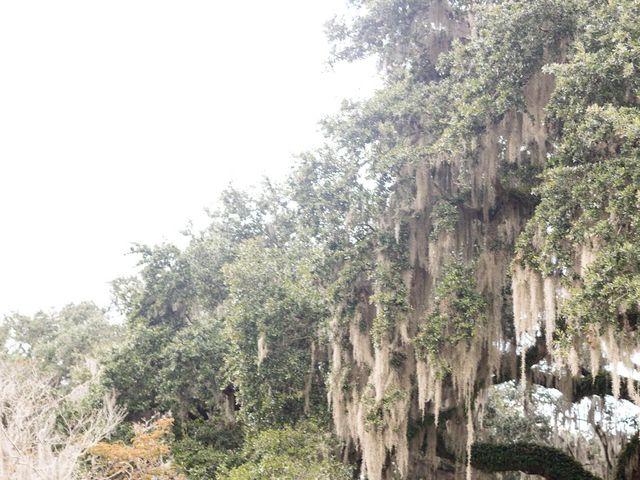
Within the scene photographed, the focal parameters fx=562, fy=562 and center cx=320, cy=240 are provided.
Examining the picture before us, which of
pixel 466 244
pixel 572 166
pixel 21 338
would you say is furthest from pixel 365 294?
pixel 21 338

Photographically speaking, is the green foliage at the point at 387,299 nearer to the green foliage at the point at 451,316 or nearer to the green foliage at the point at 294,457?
the green foliage at the point at 451,316

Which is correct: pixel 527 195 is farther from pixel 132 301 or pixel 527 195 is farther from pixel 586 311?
pixel 132 301

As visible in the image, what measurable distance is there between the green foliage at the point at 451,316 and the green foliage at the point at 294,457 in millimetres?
2314

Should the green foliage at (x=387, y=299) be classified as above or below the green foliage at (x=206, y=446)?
above

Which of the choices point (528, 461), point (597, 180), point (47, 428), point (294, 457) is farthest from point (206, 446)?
point (597, 180)

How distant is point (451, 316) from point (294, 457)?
335 centimetres

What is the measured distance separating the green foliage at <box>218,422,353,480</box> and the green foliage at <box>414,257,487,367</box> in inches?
91.1

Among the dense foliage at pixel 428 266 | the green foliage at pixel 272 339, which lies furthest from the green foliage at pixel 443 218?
the green foliage at pixel 272 339

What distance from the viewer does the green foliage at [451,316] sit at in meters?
8.12

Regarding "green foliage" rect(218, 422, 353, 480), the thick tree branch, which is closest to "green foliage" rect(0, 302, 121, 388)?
"green foliage" rect(218, 422, 353, 480)

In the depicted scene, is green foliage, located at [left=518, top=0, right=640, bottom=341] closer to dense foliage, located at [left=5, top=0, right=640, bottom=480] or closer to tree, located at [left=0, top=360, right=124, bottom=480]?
dense foliage, located at [left=5, top=0, right=640, bottom=480]

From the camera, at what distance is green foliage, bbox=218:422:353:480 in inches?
335

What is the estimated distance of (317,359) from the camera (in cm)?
1095

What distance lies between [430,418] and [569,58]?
6.88m
